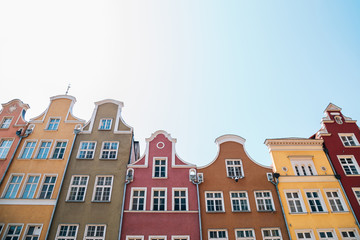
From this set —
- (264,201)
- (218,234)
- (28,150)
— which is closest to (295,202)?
(264,201)

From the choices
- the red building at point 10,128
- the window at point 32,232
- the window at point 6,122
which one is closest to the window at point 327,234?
the window at point 32,232

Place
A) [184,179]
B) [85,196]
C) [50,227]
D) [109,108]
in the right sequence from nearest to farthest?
[50,227] < [85,196] < [184,179] < [109,108]

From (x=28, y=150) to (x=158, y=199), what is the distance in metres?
14.1

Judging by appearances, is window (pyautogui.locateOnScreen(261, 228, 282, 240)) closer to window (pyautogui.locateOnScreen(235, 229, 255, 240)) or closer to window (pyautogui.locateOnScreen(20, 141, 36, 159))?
window (pyautogui.locateOnScreen(235, 229, 255, 240))

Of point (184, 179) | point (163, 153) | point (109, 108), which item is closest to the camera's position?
point (184, 179)

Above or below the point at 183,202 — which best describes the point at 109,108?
above

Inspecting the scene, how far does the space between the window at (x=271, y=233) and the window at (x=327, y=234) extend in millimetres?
3484

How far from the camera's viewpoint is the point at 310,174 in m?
22.4

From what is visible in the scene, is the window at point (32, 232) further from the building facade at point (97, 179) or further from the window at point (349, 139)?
the window at point (349, 139)

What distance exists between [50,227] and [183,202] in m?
11.2

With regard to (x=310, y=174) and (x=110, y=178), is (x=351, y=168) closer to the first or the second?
(x=310, y=174)

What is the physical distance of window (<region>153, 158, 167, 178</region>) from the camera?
2162 centimetres

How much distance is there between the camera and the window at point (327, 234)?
61.9ft

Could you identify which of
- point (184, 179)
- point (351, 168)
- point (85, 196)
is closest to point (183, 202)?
point (184, 179)
